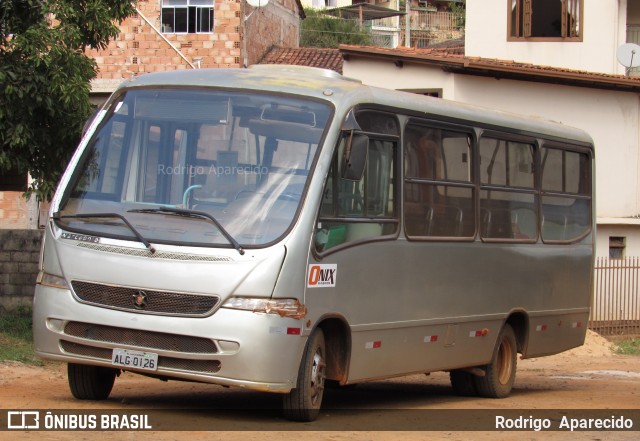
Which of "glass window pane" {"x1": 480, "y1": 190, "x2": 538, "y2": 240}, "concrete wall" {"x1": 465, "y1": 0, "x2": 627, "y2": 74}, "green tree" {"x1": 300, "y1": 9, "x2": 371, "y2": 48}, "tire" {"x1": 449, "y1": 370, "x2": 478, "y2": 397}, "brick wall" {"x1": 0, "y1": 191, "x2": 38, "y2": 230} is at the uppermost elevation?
"green tree" {"x1": 300, "y1": 9, "x2": 371, "y2": 48}

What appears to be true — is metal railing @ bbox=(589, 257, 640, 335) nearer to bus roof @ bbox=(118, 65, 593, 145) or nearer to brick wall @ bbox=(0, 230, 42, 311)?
brick wall @ bbox=(0, 230, 42, 311)


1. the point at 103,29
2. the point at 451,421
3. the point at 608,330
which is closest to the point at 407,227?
the point at 451,421

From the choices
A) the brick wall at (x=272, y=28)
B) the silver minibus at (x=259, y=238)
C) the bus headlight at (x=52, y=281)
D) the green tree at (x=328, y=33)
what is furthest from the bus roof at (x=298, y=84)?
the green tree at (x=328, y=33)

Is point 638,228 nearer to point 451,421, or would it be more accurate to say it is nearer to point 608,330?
point 608,330

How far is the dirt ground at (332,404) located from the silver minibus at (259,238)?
1.24 feet

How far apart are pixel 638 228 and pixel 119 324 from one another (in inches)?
793

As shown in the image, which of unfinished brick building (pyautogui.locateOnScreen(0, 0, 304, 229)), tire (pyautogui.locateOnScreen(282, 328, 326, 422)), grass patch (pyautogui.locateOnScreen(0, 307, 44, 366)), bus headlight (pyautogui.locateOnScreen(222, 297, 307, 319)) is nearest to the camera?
bus headlight (pyautogui.locateOnScreen(222, 297, 307, 319))

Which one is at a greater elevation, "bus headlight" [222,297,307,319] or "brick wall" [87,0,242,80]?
"brick wall" [87,0,242,80]

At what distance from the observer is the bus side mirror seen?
9.55m

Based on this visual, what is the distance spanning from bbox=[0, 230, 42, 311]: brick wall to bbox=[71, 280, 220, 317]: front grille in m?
11.7

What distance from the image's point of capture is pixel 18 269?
20531 millimetres

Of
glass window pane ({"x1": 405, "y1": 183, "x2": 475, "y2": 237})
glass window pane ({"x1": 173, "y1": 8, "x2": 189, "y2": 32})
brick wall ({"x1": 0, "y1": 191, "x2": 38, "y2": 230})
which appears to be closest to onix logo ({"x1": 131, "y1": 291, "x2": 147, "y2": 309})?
glass window pane ({"x1": 405, "y1": 183, "x2": 475, "y2": 237})

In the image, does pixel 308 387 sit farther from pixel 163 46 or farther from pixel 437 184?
pixel 163 46

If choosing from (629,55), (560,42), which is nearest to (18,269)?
(629,55)
